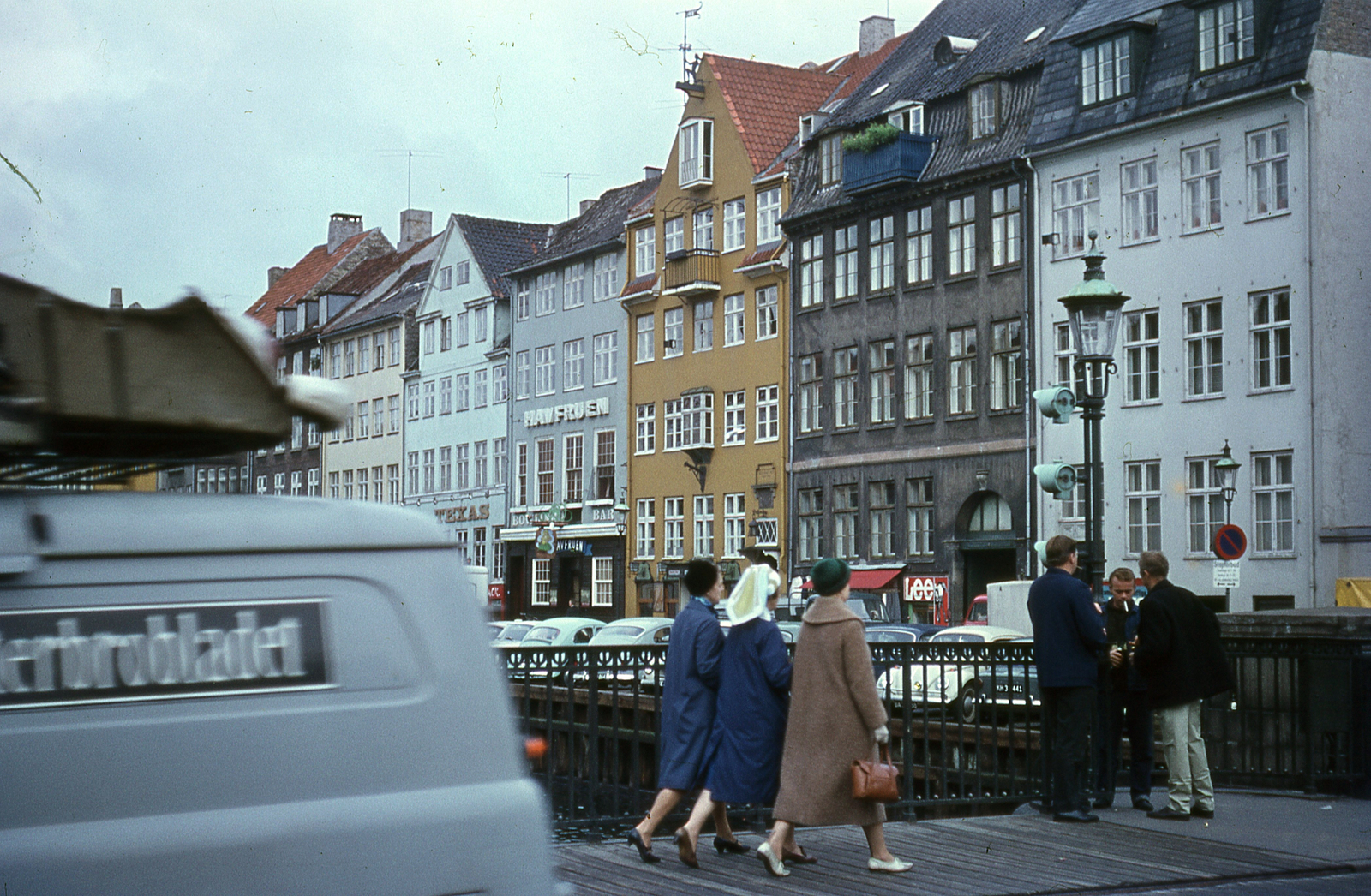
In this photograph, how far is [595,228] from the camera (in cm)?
6444

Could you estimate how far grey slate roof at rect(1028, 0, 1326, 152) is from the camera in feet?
119

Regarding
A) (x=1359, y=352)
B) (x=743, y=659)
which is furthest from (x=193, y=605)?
(x=1359, y=352)

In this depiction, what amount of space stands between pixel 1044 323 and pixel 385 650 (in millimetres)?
38782

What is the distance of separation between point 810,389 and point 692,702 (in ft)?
133

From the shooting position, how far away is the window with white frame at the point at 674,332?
186ft

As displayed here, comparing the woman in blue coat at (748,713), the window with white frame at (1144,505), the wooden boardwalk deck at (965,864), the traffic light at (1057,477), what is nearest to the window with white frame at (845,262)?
the window with white frame at (1144,505)

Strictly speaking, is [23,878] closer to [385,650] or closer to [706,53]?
[385,650]

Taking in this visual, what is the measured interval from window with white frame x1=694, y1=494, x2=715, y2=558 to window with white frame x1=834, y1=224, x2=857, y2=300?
849cm

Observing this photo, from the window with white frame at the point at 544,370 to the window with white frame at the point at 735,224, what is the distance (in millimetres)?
11528

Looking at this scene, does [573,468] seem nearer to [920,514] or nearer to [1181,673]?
[920,514]

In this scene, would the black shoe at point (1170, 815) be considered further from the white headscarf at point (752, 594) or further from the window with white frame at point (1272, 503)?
the window with white frame at point (1272, 503)

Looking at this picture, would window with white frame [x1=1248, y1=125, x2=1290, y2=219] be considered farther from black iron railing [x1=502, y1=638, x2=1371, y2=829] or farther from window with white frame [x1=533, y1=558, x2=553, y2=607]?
window with white frame [x1=533, y1=558, x2=553, y2=607]

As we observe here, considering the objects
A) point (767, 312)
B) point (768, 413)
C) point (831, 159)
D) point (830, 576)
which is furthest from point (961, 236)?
point (830, 576)

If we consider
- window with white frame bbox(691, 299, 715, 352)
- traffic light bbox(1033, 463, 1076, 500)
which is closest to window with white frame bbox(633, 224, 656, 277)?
window with white frame bbox(691, 299, 715, 352)
